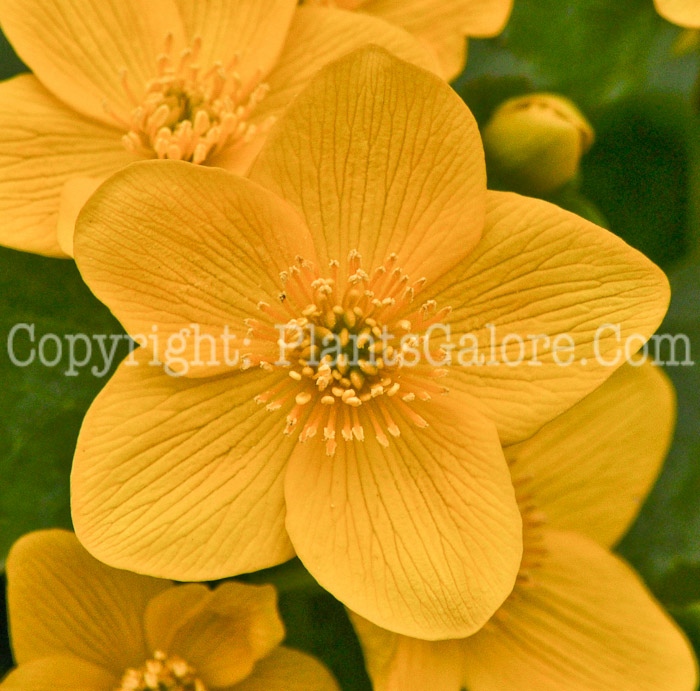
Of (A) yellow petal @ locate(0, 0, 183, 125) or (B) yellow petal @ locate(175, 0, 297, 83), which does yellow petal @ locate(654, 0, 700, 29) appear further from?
(A) yellow petal @ locate(0, 0, 183, 125)

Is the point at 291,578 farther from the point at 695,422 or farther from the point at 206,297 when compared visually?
the point at 695,422

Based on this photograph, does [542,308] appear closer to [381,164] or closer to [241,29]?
[381,164]

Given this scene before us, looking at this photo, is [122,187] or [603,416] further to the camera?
[603,416]

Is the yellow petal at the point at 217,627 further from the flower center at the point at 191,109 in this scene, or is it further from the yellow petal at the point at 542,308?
the flower center at the point at 191,109

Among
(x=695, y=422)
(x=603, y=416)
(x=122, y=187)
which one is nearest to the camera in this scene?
(x=122, y=187)

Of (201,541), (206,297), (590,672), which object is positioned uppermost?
(206,297)

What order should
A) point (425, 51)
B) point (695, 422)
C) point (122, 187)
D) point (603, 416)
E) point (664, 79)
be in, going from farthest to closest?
point (664, 79)
point (695, 422)
point (603, 416)
point (425, 51)
point (122, 187)

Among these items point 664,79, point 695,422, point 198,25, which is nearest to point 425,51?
point 198,25
